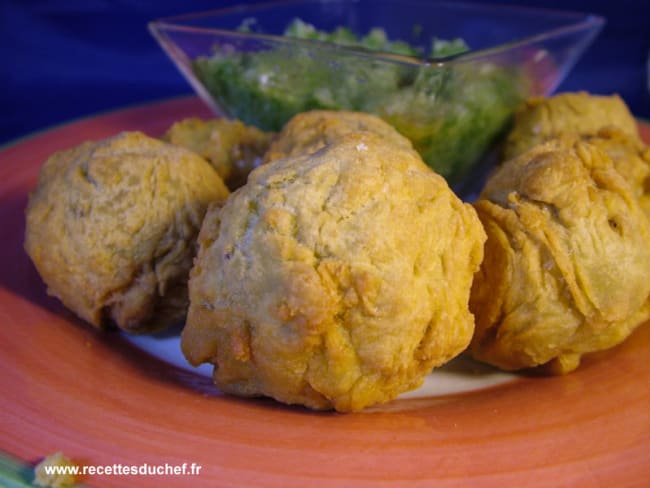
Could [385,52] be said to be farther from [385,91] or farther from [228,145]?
[228,145]

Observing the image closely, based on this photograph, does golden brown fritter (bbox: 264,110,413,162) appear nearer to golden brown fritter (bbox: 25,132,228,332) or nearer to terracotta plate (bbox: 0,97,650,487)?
golden brown fritter (bbox: 25,132,228,332)

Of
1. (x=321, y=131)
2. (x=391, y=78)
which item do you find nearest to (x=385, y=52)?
(x=391, y=78)

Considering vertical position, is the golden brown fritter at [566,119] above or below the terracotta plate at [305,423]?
above

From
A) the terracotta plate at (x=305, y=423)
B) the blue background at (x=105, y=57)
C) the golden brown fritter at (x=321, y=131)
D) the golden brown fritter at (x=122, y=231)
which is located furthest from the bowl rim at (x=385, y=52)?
the blue background at (x=105, y=57)

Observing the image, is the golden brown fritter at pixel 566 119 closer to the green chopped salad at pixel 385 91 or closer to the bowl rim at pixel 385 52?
the green chopped salad at pixel 385 91

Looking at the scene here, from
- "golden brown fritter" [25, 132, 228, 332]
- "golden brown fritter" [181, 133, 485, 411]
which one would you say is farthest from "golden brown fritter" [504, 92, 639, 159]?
"golden brown fritter" [25, 132, 228, 332]

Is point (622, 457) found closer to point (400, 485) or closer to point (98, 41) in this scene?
point (400, 485)

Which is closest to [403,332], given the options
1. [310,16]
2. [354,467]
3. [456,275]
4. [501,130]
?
[456,275]
